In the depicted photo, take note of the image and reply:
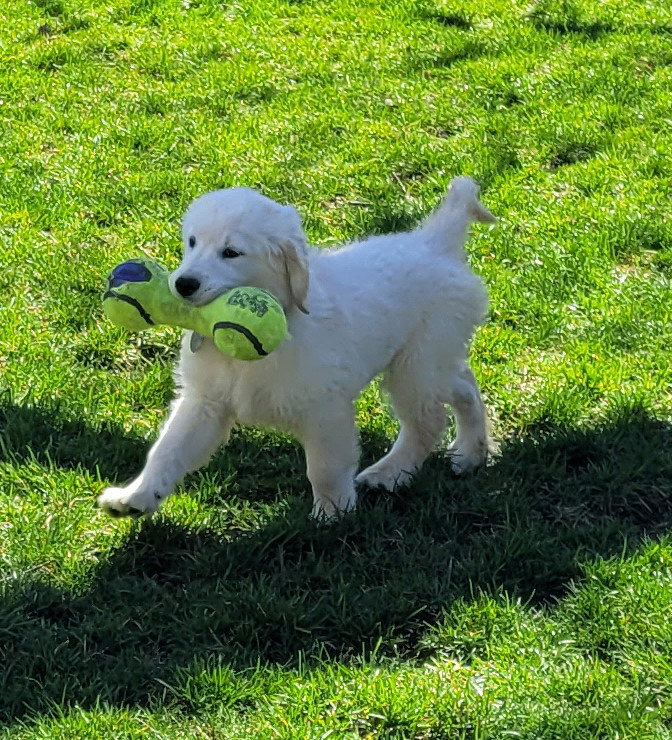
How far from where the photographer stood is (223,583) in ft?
11.7

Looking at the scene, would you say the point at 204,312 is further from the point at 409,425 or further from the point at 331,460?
the point at 409,425

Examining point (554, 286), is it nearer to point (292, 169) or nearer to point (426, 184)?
point (426, 184)

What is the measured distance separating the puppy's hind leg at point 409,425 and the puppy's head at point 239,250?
2.31 feet

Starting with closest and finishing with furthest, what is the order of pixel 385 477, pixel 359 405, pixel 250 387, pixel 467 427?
pixel 250 387 < pixel 385 477 < pixel 467 427 < pixel 359 405

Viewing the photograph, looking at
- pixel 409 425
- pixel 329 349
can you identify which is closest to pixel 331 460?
pixel 329 349

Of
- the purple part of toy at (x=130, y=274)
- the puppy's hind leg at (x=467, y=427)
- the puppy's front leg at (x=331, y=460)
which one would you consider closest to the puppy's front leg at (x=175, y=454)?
the puppy's front leg at (x=331, y=460)

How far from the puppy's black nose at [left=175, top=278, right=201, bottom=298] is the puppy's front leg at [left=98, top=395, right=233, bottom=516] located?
49 centimetres

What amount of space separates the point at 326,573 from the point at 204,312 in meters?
0.90

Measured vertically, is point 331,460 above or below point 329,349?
below

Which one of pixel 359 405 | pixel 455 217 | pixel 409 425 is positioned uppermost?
pixel 455 217

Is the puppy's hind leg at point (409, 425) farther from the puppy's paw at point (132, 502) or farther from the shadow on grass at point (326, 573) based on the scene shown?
the puppy's paw at point (132, 502)

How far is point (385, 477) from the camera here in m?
4.15

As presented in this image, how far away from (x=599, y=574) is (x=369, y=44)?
5.10 metres

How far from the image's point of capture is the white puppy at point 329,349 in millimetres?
3518
